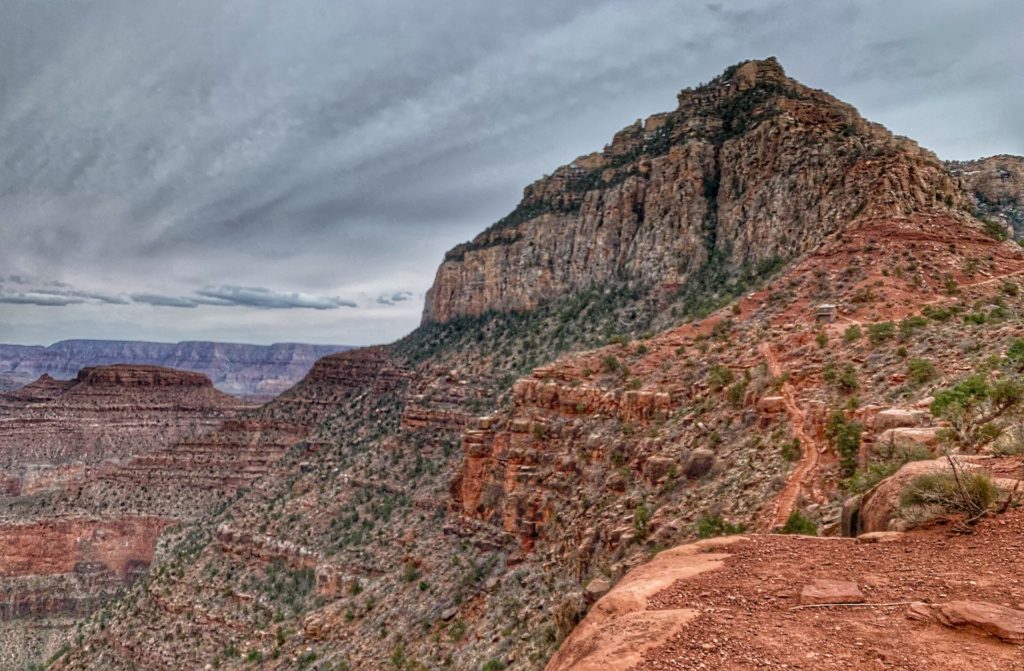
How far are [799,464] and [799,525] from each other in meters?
4.33

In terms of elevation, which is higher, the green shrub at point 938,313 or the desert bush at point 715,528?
the green shrub at point 938,313

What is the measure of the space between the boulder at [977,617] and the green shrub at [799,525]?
5957 millimetres

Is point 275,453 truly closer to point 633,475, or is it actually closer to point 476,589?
point 476,589

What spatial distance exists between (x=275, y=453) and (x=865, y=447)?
270 ft

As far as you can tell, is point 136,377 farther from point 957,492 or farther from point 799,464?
point 957,492

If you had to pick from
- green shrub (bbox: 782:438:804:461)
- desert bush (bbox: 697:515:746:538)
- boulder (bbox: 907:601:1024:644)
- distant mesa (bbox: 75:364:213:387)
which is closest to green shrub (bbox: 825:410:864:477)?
green shrub (bbox: 782:438:804:461)

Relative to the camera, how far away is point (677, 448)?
79.8 feet

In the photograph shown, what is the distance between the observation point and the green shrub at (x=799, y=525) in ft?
46.6

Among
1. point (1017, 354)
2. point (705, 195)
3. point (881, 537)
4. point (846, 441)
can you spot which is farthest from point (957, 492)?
point (705, 195)

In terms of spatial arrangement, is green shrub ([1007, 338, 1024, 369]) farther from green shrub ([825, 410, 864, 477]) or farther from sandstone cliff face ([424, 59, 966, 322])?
sandstone cliff face ([424, 59, 966, 322])

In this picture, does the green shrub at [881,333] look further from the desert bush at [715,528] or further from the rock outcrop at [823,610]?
the rock outcrop at [823,610]

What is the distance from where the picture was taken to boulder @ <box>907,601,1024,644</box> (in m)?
7.39

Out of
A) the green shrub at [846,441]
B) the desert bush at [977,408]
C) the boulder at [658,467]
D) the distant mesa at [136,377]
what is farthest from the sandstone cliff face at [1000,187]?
the distant mesa at [136,377]

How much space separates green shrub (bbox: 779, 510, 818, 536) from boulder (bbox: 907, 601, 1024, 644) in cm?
596
